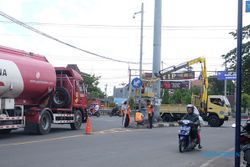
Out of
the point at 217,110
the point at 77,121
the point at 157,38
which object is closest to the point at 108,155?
the point at 77,121

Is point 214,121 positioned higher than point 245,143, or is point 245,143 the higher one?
point 245,143

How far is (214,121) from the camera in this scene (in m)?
35.9

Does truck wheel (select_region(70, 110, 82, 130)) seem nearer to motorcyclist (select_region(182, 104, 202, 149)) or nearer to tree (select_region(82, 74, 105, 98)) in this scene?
motorcyclist (select_region(182, 104, 202, 149))

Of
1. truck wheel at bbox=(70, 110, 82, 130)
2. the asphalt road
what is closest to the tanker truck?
truck wheel at bbox=(70, 110, 82, 130)

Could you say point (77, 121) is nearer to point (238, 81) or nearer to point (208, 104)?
point (208, 104)

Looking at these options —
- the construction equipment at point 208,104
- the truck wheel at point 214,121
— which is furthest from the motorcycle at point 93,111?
the truck wheel at point 214,121

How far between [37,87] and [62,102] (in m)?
3.33

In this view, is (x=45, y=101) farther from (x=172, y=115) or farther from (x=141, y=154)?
(x=172, y=115)

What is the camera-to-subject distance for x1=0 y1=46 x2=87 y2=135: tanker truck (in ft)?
64.2

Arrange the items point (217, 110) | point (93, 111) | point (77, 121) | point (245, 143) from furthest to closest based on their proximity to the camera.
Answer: point (93, 111) < point (217, 110) < point (77, 121) < point (245, 143)

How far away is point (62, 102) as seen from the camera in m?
25.0

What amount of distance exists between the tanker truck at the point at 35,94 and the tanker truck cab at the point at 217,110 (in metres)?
13.0

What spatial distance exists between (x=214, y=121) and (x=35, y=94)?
17699mm

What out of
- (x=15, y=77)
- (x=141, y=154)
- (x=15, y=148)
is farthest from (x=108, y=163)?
(x=15, y=77)
